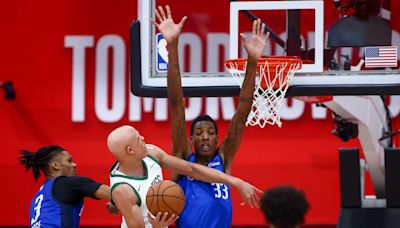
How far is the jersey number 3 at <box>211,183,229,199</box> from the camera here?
15.3 feet

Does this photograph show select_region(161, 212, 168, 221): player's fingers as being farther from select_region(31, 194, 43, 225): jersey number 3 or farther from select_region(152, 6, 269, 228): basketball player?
select_region(31, 194, 43, 225): jersey number 3

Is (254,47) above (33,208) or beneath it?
above

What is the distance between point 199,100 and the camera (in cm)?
802

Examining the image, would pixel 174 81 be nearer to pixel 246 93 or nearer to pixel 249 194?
pixel 246 93

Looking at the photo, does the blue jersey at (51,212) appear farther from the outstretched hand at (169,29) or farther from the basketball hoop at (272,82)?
the basketball hoop at (272,82)

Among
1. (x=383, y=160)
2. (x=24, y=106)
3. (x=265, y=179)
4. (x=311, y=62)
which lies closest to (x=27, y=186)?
(x=24, y=106)

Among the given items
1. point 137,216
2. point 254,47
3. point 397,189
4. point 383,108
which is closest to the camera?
point 137,216

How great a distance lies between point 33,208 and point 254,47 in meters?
1.43

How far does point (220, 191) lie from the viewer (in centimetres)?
470

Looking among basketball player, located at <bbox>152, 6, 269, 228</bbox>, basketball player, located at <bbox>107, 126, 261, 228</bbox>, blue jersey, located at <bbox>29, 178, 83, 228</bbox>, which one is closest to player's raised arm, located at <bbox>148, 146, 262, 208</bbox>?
basketball player, located at <bbox>107, 126, 261, 228</bbox>

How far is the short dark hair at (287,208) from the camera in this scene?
2859 mm


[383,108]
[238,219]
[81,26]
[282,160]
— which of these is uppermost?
[81,26]

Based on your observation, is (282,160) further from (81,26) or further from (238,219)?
(81,26)

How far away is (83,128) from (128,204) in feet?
13.2
